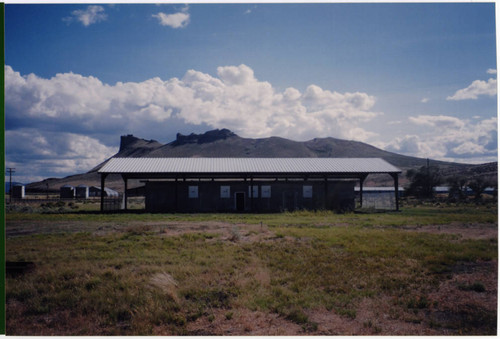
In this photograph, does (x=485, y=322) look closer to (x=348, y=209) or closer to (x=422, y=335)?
(x=422, y=335)

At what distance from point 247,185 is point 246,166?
1.66 m

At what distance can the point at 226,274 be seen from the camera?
8477 millimetres

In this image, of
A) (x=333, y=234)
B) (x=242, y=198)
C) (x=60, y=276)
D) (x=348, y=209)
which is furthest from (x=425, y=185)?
(x=60, y=276)

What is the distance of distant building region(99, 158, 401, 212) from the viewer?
2848cm

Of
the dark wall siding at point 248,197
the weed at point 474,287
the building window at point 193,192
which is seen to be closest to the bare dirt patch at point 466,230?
the weed at point 474,287

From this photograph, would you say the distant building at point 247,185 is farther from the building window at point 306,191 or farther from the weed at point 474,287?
the weed at point 474,287

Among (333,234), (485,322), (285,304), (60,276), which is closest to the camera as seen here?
(485,322)

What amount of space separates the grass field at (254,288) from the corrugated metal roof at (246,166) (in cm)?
1550

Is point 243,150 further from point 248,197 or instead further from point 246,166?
point 246,166

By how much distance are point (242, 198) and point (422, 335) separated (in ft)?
78.7

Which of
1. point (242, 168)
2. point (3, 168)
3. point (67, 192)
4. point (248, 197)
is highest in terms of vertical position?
point (242, 168)

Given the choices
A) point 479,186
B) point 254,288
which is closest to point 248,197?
point 254,288

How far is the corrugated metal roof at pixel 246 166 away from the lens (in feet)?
90.9

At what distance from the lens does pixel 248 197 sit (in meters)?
29.4
